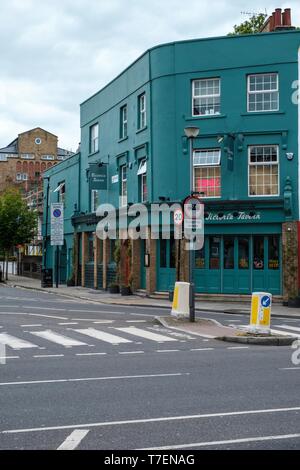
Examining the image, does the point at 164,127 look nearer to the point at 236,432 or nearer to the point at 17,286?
the point at 17,286

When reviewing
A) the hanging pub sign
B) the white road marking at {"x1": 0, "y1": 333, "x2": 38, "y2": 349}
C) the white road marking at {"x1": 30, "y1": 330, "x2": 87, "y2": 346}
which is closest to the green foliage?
the hanging pub sign

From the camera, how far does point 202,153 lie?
2902 cm

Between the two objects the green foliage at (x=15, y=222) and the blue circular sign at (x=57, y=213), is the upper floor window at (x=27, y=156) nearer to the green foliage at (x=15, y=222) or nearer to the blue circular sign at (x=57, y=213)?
the green foliage at (x=15, y=222)

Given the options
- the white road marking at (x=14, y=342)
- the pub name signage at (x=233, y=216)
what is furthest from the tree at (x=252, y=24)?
the white road marking at (x=14, y=342)

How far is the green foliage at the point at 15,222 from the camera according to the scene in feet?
170

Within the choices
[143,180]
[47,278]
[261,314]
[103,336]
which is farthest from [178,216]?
[47,278]

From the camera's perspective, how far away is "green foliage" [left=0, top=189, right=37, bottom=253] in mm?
51719

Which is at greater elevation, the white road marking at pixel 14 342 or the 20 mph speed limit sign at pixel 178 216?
the 20 mph speed limit sign at pixel 178 216

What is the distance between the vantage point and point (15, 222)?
171 ft

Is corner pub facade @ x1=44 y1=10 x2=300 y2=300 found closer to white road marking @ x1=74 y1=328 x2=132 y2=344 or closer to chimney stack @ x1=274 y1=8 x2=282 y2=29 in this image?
chimney stack @ x1=274 y1=8 x2=282 y2=29

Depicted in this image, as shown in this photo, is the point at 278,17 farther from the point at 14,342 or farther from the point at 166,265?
the point at 14,342

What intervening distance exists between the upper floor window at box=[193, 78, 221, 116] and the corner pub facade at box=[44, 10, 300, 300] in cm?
5

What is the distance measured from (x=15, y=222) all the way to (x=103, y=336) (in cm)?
3736
